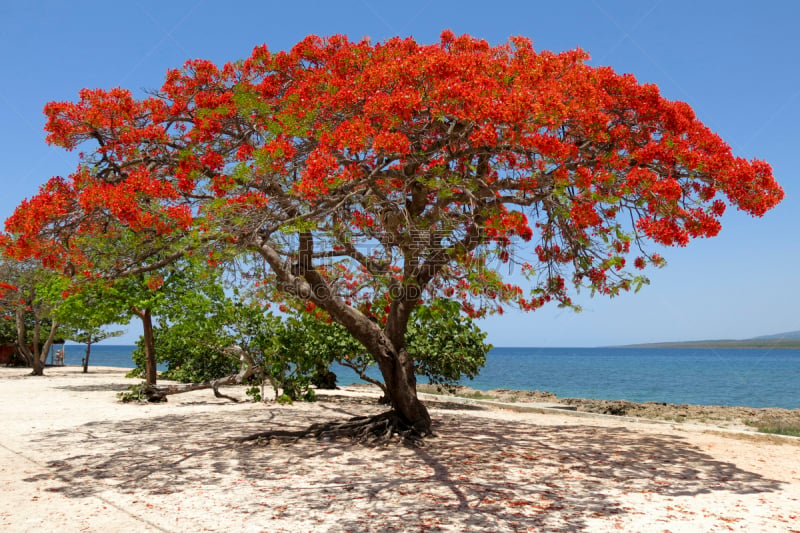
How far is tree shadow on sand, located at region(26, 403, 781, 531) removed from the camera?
5129 mm

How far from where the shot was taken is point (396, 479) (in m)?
6.36

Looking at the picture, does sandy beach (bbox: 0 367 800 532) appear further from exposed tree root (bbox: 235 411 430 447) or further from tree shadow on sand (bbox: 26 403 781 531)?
exposed tree root (bbox: 235 411 430 447)

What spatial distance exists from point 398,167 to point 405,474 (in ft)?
13.1

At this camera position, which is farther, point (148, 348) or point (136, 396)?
point (148, 348)

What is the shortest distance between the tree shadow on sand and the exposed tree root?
26 cm

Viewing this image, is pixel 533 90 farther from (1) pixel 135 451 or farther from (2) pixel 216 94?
(1) pixel 135 451

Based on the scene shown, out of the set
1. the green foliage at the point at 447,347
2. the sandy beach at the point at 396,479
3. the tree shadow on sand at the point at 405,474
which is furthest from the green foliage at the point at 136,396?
the green foliage at the point at 447,347

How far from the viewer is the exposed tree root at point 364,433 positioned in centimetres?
855

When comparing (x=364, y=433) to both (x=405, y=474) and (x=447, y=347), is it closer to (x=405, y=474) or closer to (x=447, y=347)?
(x=405, y=474)

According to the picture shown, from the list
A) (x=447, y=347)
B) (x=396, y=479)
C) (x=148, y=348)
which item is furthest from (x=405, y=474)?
(x=148, y=348)

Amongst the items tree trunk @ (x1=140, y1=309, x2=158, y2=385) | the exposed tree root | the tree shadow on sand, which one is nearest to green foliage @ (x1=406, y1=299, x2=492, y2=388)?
the tree shadow on sand

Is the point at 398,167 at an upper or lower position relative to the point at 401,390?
upper

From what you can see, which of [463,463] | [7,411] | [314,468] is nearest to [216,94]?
[314,468]

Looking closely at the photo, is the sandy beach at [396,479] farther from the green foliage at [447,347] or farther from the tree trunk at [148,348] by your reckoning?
the tree trunk at [148,348]
